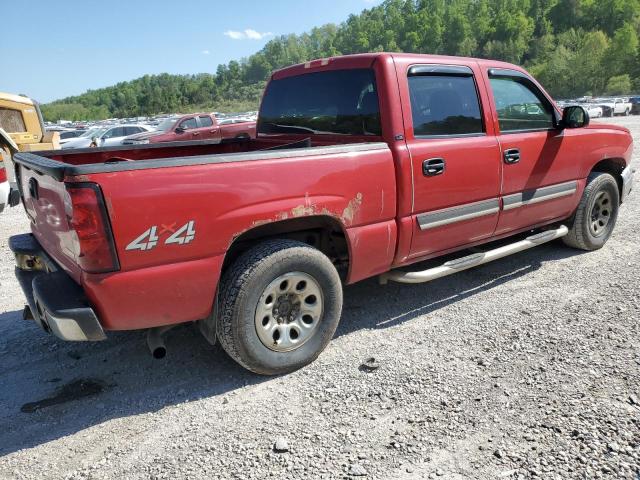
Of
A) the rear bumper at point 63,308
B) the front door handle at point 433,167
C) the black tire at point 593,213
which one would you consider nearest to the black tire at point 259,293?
the rear bumper at point 63,308

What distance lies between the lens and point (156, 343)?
9.60 feet

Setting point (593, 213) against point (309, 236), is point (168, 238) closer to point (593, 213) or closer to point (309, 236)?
point (309, 236)

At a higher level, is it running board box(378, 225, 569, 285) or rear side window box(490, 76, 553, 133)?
rear side window box(490, 76, 553, 133)

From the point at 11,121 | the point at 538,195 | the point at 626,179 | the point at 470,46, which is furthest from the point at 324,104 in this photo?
the point at 470,46

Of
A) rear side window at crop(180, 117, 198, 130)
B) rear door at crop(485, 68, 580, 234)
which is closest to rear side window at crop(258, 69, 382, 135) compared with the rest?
rear door at crop(485, 68, 580, 234)

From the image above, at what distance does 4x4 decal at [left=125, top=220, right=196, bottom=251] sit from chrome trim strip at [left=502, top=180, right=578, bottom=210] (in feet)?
8.88

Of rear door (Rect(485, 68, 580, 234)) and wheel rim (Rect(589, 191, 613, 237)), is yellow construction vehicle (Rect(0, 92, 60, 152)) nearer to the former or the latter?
rear door (Rect(485, 68, 580, 234))

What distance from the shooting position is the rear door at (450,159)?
141 inches

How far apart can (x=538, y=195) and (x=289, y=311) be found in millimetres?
2642

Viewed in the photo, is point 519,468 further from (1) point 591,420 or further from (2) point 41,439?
(2) point 41,439

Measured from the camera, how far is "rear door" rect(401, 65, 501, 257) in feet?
11.7

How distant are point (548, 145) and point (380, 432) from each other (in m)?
3.16

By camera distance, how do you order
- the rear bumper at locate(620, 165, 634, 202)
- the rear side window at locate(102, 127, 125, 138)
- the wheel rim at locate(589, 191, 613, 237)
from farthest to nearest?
1. the rear side window at locate(102, 127, 125, 138)
2. the rear bumper at locate(620, 165, 634, 202)
3. the wheel rim at locate(589, 191, 613, 237)

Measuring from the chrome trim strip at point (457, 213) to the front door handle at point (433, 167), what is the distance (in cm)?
29
